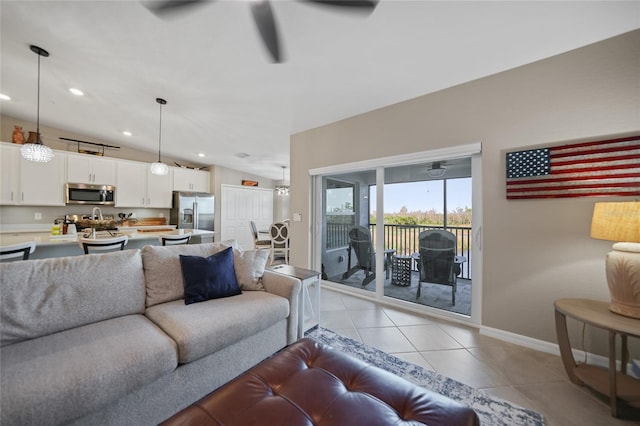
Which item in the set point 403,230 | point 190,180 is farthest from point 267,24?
point 190,180

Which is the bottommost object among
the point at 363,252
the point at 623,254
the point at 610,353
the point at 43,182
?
the point at 610,353

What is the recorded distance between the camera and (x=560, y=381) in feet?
5.58

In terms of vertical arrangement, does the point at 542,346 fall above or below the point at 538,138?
below

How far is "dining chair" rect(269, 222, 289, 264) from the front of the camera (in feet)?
17.3

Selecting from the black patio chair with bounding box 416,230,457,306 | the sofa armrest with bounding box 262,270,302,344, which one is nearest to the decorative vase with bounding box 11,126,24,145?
the sofa armrest with bounding box 262,270,302,344

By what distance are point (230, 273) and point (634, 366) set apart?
319 cm

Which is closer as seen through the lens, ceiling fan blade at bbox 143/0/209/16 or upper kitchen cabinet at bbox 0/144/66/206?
ceiling fan blade at bbox 143/0/209/16

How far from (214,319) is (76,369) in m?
0.64

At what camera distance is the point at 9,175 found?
3.85m

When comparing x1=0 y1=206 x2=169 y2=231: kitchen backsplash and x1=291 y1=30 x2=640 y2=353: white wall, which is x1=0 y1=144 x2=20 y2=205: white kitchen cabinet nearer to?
x1=0 y1=206 x2=169 y2=231: kitchen backsplash

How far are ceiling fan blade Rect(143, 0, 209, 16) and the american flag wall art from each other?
116 inches

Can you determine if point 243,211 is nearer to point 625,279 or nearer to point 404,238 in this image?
point 404,238

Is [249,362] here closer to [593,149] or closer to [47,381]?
[47,381]

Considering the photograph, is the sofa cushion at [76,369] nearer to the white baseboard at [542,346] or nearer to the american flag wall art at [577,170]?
the white baseboard at [542,346]
